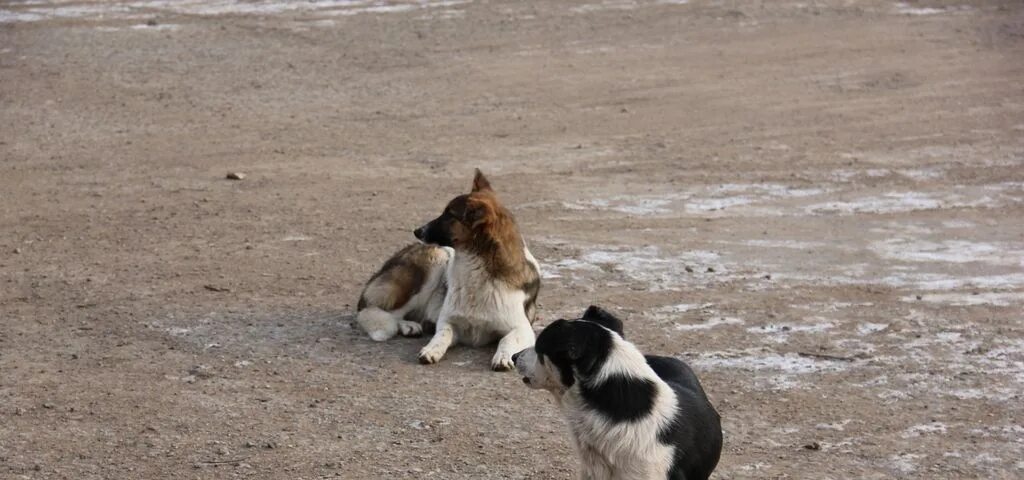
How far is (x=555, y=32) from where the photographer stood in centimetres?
1973

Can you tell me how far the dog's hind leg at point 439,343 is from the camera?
29.1 ft

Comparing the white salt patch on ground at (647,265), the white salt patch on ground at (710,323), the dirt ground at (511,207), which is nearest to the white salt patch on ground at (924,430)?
the dirt ground at (511,207)

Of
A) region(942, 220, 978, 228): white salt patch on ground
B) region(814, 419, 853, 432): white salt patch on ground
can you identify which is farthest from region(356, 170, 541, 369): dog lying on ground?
region(942, 220, 978, 228): white salt patch on ground

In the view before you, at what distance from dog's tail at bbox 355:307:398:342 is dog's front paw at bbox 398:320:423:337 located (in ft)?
0.12

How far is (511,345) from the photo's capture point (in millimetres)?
8805

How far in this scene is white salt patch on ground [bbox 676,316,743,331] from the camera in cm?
950

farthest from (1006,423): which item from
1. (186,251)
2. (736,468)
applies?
(186,251)

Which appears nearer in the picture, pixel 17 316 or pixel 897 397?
pixel 897 397

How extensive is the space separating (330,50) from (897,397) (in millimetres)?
11796

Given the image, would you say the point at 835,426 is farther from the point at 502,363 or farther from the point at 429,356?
the point at 429,356

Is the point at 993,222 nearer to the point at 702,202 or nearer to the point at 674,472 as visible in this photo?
the point at 702,202

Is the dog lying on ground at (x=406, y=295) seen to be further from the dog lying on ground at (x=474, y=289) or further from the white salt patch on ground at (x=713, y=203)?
the white salt patch on ground at (x=713, y=203)

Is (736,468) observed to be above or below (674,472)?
below

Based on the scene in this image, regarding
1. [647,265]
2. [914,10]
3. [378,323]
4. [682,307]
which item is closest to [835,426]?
[682,307]
